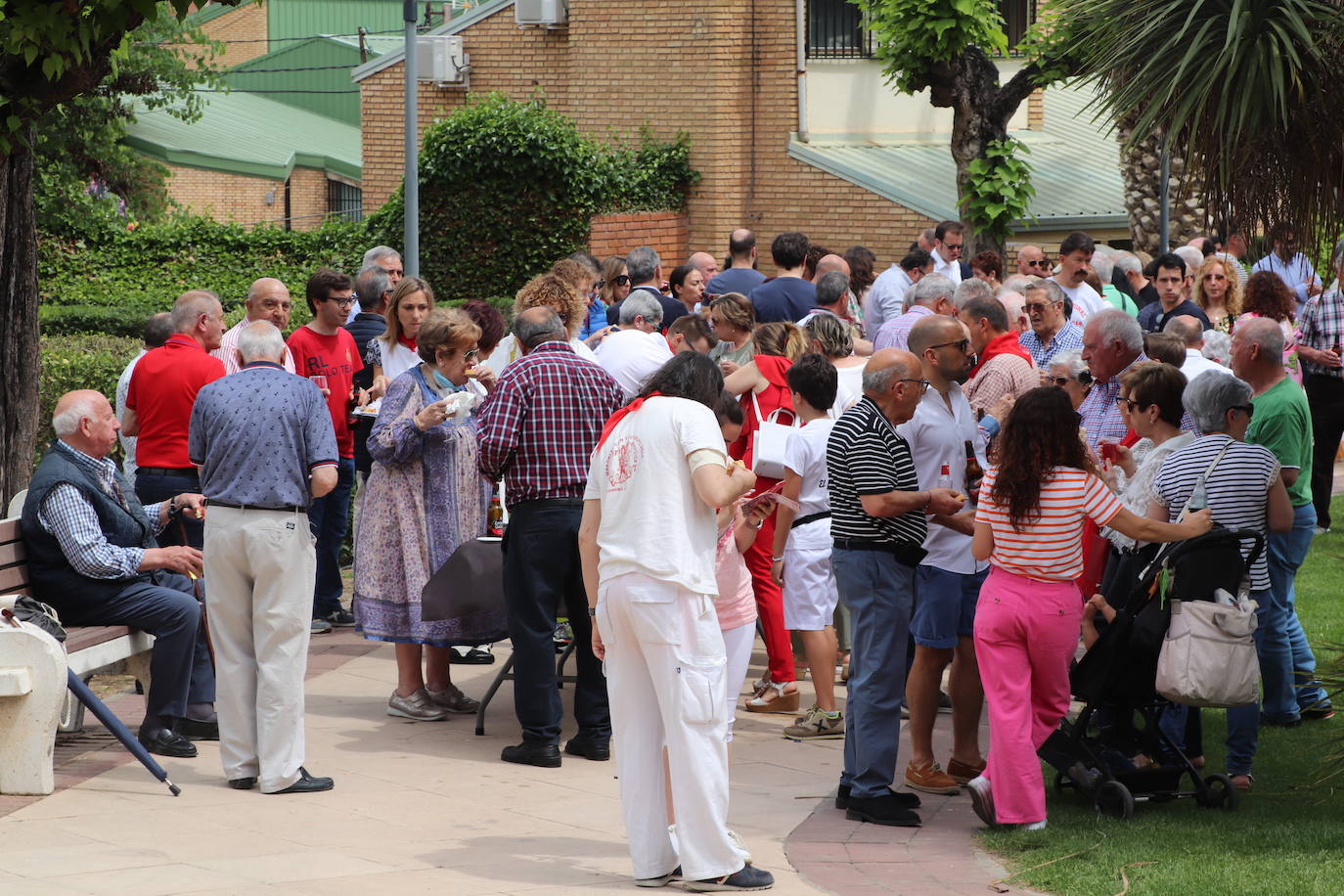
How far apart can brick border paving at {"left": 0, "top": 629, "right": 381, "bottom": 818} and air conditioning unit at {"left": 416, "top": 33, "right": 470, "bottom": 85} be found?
16990mm

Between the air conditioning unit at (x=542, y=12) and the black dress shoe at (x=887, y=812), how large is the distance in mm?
19462

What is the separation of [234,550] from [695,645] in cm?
228

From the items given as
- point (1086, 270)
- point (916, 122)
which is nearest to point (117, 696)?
point (1086, 270)

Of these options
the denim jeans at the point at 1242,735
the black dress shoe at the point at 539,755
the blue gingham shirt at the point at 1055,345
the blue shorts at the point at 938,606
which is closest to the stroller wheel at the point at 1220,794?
the denim jeans at the point at 1242,735

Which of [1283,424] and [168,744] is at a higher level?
[1283,424]

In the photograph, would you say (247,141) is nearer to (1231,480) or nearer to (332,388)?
(332,388)

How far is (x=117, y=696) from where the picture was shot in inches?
Result: 333

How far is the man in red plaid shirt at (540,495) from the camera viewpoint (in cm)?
721

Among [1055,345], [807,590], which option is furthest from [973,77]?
[807,590]

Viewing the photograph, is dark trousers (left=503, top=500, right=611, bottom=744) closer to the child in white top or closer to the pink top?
the pink top

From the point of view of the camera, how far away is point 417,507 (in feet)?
26.2

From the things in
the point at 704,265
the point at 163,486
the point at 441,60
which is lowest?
the point at 163,486

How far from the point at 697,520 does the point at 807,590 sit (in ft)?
7.95

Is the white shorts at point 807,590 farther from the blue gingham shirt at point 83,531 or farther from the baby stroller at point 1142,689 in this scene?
the blue gingham shirt at point 83,531
